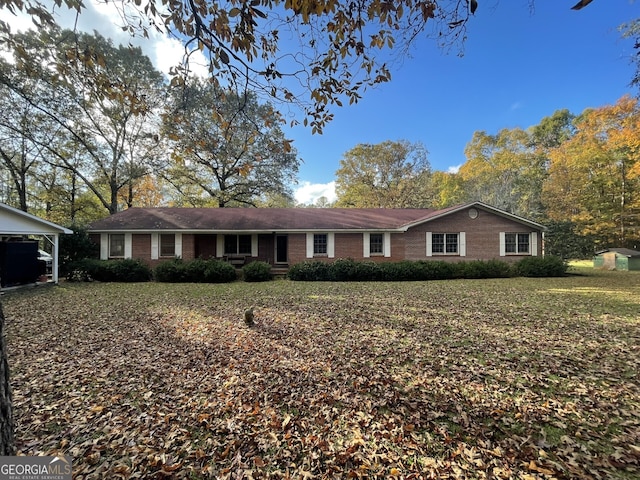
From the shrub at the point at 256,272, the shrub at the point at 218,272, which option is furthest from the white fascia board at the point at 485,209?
the shrub at the point at 218,272

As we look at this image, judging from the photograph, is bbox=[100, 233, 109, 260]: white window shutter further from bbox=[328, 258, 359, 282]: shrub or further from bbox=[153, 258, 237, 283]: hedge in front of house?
bbox=[328, 258, 359, 282]: shrub

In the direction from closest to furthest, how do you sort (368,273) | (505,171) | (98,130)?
1. (368,273)
2. (98,130)
3. (505,171)

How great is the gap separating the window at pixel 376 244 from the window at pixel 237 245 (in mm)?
7729

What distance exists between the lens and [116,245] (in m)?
16.2

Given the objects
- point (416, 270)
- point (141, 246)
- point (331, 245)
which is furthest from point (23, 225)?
point (416, 270)

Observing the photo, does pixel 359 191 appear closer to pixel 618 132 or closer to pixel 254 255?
pixel 254 255

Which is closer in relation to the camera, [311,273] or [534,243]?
[311,273]

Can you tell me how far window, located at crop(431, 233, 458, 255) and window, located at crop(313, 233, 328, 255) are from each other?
6599 millimetres

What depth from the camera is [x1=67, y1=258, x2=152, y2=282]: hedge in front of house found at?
13.9 m

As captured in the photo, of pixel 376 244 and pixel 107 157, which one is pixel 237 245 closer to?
pixel 376 244

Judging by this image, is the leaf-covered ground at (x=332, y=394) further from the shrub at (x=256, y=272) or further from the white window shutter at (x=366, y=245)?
the white window shutter at (x=366, y=245)

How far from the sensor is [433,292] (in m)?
10.7

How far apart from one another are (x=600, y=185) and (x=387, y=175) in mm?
18822

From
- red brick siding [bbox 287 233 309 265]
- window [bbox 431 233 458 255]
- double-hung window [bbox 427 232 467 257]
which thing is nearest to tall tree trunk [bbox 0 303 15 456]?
red brick siding [bbox 287 233 309 265]
